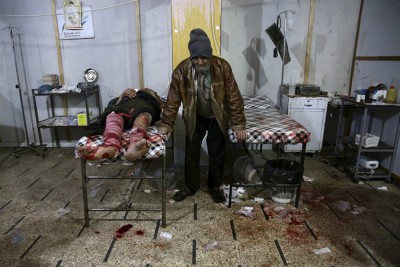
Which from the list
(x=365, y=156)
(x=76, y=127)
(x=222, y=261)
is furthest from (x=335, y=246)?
(x=76, y=127)

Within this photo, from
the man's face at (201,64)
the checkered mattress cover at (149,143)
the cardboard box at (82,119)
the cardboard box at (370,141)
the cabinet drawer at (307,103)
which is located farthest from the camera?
the cardboard box at (82,119)

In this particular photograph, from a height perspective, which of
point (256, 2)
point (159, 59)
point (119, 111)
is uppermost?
point (256, 2)

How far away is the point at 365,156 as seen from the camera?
3.22 m

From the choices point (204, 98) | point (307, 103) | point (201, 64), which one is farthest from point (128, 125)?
point (307, 103)

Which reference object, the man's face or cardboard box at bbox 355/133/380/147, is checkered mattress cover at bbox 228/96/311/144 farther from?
cardboard box at bbox 355/133/380/147

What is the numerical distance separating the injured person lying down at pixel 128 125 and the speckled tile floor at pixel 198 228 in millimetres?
635

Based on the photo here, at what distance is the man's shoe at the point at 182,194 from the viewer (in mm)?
2594

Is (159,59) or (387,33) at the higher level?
(387,33)

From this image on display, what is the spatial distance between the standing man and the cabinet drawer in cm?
142

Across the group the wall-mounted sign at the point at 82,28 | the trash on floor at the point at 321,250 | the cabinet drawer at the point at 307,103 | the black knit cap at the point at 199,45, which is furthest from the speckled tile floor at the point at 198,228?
the wall-mounted sign at the point at 82,28

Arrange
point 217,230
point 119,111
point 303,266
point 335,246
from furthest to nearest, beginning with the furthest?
point 119,111, point 217,230, point 335,246, point 303,266

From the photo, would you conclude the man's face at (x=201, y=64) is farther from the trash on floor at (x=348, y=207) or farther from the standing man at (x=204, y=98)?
the trash on floor at (x=348, y=207)

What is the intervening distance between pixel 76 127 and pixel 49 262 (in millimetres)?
2482

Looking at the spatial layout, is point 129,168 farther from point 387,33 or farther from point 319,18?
point 387,33
